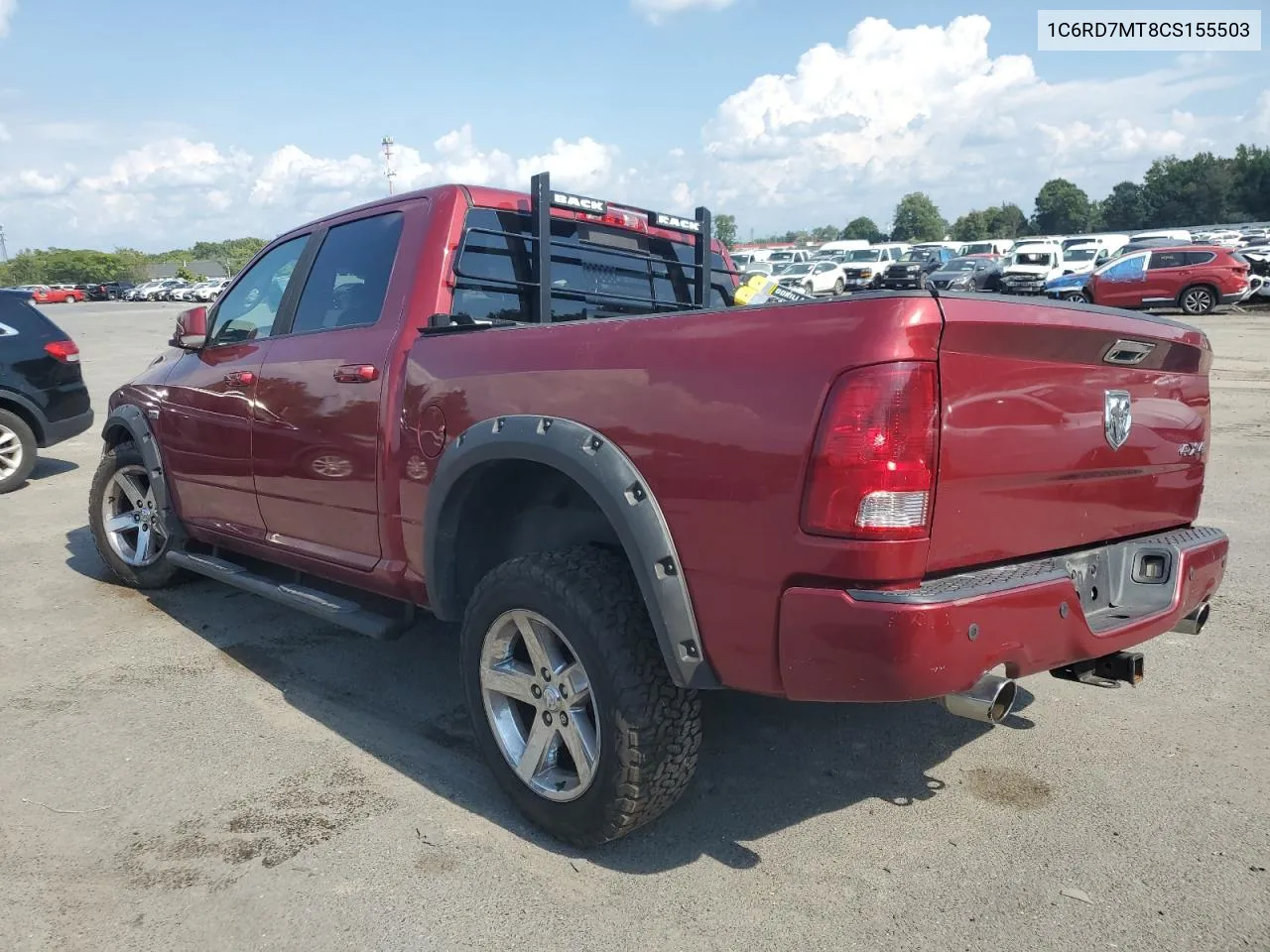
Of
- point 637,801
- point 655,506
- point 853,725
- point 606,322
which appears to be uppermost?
point 606,322

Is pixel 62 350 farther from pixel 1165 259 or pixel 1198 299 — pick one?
pixel 1198 299

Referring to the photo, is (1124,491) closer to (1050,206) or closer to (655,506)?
(655,506)

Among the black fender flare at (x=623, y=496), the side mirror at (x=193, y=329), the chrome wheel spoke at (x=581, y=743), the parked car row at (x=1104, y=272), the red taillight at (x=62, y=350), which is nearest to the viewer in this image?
the black fender flare at (x=623, y=496)

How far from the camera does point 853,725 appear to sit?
369 centimetres

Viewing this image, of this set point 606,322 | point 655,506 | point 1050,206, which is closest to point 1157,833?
point 655,506

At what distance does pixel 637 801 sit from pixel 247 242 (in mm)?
146495

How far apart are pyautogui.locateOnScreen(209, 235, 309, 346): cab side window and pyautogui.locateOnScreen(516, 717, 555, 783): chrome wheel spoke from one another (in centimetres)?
242

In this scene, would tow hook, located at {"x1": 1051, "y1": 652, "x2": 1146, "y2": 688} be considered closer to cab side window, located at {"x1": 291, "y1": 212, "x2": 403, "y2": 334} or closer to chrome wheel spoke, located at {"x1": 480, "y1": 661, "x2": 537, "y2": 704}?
chrome wheel spoke, located at {"x1": 480, "y1": 661, "x2": 537, "y2": 704}

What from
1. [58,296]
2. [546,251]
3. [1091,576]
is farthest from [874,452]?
[58,296]

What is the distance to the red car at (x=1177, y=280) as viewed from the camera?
78.1ft

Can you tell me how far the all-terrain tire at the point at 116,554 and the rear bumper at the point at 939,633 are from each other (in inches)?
164

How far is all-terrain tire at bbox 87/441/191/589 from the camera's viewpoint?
537 centimetres

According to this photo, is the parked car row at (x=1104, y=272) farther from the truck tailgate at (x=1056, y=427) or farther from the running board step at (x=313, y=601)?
the truck tailgate at (x=1056, y=427)

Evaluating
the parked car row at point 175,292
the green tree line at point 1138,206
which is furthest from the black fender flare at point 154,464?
the green tree line at point 1138,206
